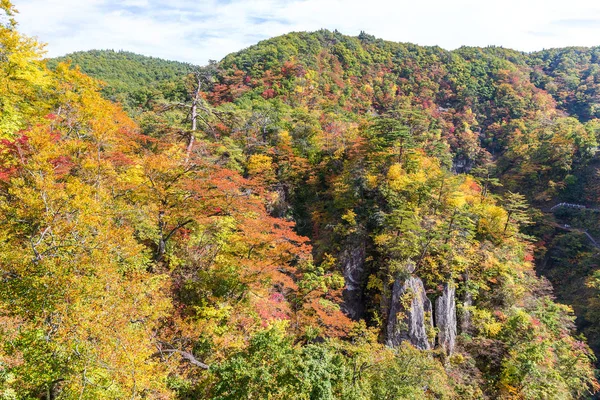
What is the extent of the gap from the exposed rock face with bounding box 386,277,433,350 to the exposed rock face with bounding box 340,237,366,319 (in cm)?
306

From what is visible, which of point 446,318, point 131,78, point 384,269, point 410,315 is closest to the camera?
point 410,315

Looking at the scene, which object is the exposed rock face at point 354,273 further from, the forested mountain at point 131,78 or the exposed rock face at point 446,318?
the forested mountain at point 131,78

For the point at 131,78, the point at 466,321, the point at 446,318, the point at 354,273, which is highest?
the point at 131,78

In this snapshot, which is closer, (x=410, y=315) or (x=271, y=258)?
(x=271, y=258)

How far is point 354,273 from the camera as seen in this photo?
21.3 meters

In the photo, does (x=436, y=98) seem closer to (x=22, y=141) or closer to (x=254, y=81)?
(x=254, y=81)

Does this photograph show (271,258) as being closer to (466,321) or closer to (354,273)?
(354,273)

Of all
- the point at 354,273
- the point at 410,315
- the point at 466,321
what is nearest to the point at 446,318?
the point at 466,321

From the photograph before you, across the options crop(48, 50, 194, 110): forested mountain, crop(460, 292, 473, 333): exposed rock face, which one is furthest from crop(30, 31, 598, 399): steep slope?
crop(48, 50, 194, 110): forested mountain

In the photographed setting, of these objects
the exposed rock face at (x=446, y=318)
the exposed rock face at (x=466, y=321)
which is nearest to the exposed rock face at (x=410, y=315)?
the exposed rock face at (x=446, y=318)

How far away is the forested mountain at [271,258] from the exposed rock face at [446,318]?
0.17 meters

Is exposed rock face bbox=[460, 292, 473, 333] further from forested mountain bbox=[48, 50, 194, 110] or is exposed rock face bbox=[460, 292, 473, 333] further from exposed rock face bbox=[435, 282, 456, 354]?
forested mountain bbox=[48, 50, 194, 110]

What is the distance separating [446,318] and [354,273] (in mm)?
6350

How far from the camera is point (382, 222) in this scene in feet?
66.4
